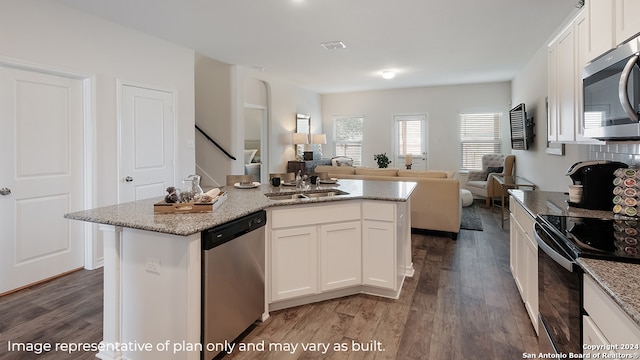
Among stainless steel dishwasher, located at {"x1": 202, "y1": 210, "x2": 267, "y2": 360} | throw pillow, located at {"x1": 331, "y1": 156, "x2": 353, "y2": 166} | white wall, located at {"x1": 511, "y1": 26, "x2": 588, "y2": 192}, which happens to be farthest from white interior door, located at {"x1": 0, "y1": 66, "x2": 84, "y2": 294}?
throw pillow, located at {"x1": 331, "y1": 156, "x2": 353, "y2": 166}

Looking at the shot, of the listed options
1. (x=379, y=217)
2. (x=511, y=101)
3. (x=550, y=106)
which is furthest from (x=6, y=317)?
(x=511, y=101)

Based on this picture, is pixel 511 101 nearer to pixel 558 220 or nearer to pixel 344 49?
pixel 344 49

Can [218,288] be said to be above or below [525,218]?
below

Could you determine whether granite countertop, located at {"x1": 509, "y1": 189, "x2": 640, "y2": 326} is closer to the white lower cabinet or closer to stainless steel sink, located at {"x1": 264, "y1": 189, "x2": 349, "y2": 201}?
the white lower cabinet

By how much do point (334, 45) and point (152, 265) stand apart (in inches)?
150

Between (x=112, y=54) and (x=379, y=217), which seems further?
(x=112, y=54)

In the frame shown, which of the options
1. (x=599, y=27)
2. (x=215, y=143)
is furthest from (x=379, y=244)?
(x=215, y=143)

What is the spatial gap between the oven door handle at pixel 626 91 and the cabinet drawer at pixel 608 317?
675 millimetres

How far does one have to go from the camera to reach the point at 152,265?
72.3 inches

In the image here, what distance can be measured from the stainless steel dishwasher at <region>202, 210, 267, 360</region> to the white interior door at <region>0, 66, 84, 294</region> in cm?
241

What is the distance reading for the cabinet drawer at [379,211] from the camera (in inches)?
105

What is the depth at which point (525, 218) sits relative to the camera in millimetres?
2346

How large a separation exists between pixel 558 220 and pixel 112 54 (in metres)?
4.39

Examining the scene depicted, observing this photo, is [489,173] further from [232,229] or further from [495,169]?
[232,229]
